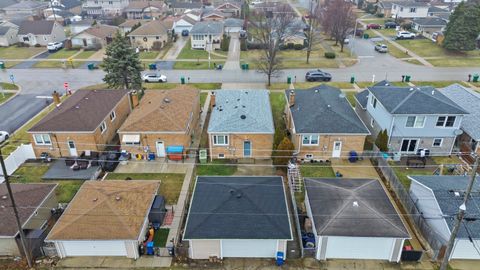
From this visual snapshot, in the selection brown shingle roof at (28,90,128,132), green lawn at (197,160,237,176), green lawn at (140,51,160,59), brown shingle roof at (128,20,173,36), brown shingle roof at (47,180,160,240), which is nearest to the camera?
brown shingle roof at (47,180,160,240)

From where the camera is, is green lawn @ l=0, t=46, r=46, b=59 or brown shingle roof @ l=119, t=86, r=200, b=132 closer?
brown shingle roof @ l=119, t=86, r=200, b=132

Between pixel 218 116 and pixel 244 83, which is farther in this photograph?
pixel 244 83

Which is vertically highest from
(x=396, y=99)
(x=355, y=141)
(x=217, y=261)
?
(x=396, y=99)

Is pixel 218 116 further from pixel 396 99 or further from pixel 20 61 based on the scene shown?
pixel 20 61

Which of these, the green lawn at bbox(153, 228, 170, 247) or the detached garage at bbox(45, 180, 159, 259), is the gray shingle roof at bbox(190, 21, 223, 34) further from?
the green lawn at bbox(153, 228, 170, 247)

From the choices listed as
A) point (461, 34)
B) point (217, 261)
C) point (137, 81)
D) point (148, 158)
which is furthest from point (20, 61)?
point (461, 34)

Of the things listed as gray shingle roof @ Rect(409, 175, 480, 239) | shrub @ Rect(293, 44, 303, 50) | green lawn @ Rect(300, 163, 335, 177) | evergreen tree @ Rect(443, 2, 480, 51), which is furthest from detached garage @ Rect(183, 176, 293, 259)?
evergreen tree @ Rect(443, 2, 480, 51)

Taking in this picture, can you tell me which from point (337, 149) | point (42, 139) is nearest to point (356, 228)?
point (337, 149)
